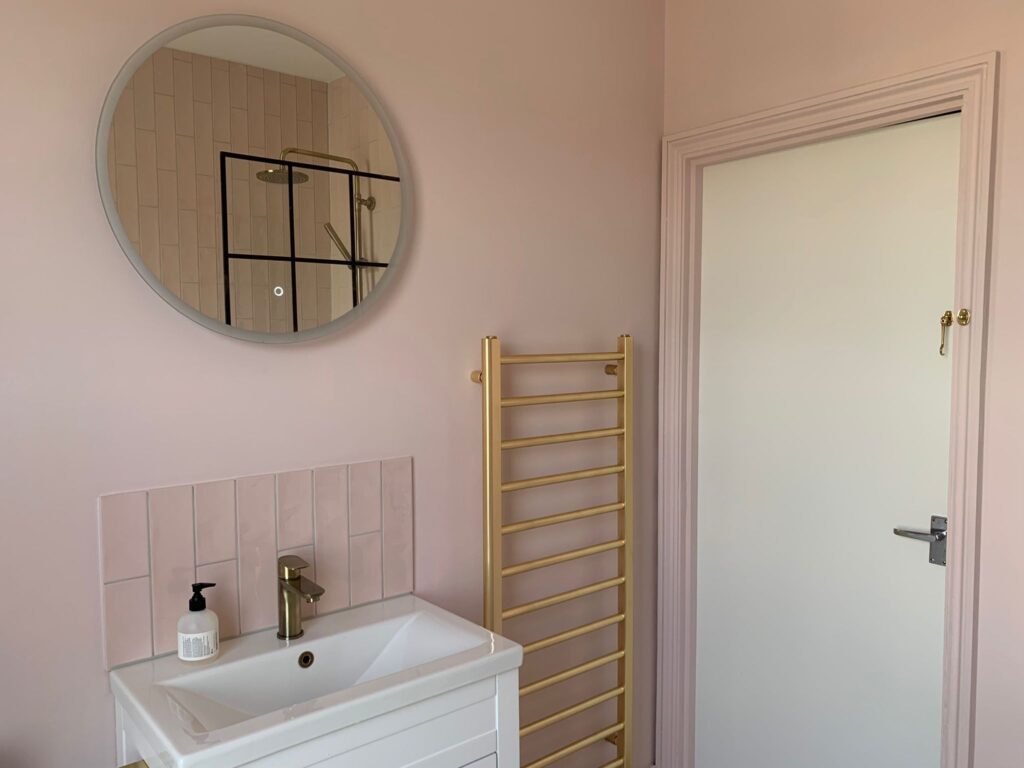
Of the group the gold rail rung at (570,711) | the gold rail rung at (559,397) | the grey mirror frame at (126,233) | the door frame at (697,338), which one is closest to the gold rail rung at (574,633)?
the gold rail rung at (570,711)

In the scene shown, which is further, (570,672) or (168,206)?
(570,672)

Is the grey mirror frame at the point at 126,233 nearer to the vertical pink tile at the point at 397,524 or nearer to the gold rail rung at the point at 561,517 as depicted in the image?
the vertical pink tile at the point at 397,524

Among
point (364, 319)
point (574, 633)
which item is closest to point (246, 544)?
point (364, 319)

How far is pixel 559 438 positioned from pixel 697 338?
0.65 meters

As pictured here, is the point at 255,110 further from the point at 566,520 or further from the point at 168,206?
the point at 566,520

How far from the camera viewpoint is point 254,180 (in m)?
1.64

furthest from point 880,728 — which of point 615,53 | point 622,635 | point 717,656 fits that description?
point 615,53

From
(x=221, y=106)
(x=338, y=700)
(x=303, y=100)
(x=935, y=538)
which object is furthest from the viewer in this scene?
(x=935, y=538)

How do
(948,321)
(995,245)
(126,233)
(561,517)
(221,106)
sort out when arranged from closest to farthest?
1. (126,233)
2. (221,106)
3. (995,245)
4. (948,321)
5. (561,517)

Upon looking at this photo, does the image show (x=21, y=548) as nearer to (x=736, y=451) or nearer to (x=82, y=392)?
(x=82, y=392)

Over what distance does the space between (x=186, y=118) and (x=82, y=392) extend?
526mm

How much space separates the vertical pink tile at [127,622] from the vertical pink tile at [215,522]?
12cm

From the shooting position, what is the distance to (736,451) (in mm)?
2480

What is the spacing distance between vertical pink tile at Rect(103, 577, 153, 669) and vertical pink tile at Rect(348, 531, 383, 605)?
429 millimetres
